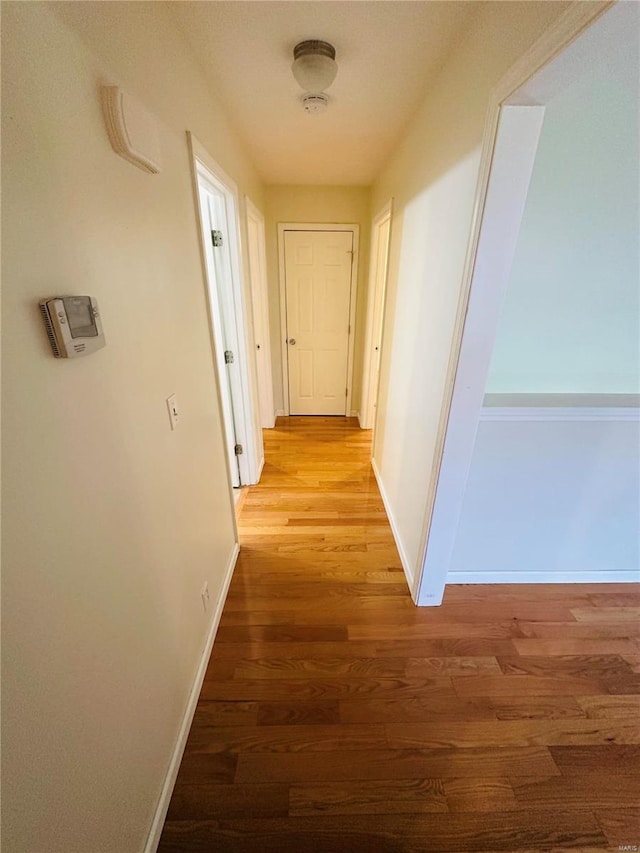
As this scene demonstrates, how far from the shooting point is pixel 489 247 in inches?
40.1

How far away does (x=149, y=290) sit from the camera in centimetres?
94

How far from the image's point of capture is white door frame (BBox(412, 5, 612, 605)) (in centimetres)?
76

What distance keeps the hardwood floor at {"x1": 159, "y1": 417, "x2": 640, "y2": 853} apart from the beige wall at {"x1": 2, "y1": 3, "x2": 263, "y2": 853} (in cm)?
28

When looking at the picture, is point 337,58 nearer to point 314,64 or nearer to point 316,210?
point 314,64

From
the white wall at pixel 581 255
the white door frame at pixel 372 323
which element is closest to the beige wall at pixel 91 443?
the white wall at pixel 581 255

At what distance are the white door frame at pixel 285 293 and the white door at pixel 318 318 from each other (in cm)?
4

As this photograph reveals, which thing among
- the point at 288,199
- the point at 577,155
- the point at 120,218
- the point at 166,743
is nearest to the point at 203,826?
the point at 166,743

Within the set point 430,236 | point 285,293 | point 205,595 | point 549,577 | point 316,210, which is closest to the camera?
point 205,595

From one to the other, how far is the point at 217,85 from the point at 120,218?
116cm

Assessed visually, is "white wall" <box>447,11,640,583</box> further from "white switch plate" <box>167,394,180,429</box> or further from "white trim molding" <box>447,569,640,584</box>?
"white switch plate" <box>167,394,180,429</box>

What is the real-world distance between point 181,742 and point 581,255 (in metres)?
2.32

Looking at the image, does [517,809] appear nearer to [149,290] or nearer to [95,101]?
[149,290]

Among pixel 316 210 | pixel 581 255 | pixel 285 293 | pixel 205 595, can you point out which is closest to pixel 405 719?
pixel 205 595

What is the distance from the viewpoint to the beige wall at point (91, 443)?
1.72ft
